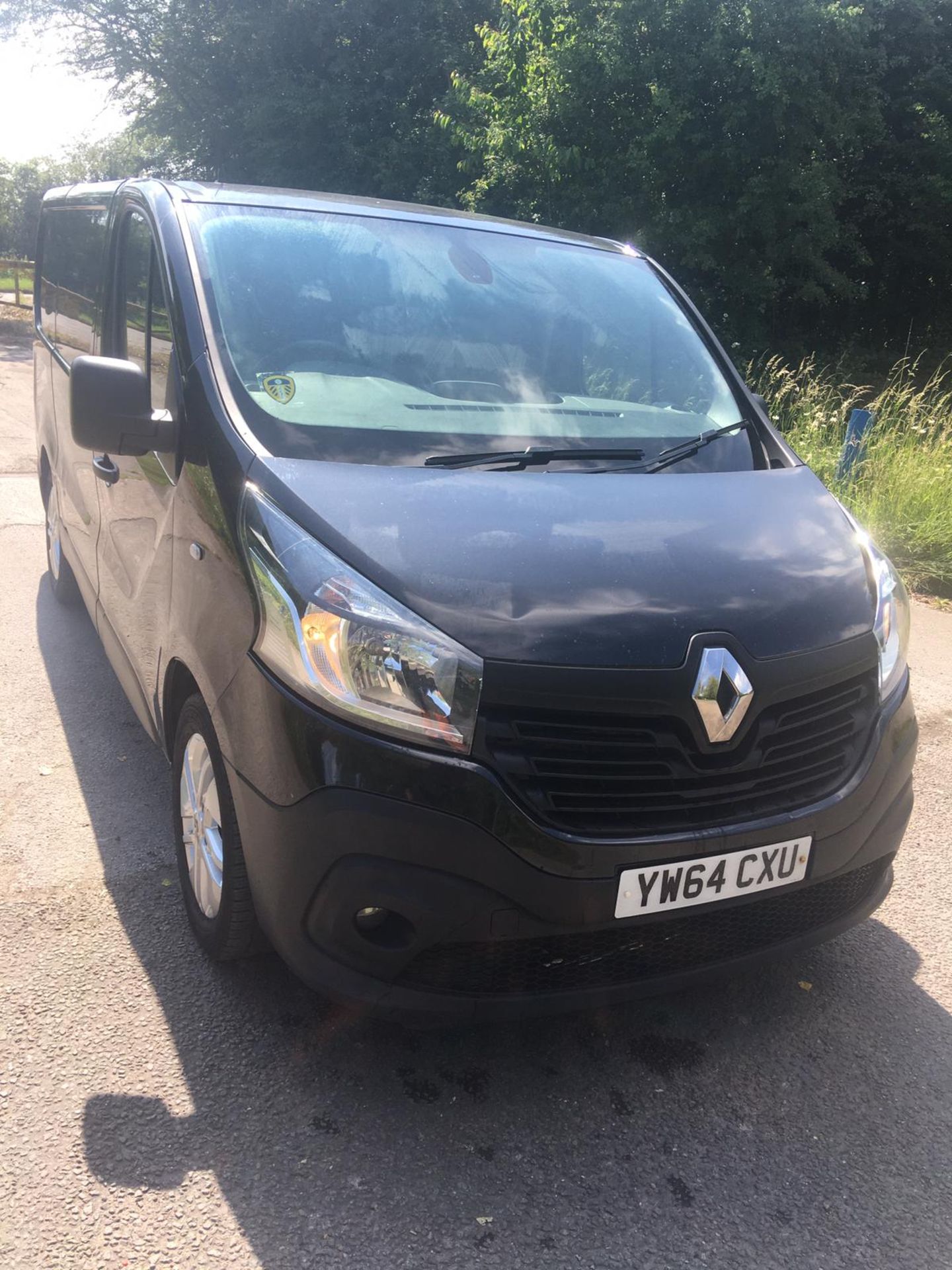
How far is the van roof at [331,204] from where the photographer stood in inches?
126

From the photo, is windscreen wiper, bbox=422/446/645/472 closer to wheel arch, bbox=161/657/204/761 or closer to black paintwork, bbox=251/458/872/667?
black paintwork, bbox=251/458/872/667

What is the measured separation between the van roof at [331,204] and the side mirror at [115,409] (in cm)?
82

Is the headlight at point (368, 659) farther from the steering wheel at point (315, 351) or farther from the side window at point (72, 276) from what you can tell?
the side window at point (72, 276)

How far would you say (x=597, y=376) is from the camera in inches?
128

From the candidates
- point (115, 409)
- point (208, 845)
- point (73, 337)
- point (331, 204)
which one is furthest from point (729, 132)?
point (208, 845)

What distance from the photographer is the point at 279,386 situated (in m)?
2.65

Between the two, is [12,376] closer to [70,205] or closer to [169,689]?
[70,205]

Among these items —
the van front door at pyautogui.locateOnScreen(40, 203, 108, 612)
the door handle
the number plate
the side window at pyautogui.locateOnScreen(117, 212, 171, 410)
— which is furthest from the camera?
the van front door at pyautogui.locateOnScreen(40, 203, 108, 612)

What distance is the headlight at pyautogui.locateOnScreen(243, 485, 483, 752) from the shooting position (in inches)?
77.0

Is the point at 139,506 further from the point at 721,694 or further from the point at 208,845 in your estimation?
the point at 721,694

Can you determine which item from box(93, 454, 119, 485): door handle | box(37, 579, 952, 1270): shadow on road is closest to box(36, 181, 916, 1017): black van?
box(93, 454, 119, 485): door handle

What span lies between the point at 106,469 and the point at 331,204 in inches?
44.2

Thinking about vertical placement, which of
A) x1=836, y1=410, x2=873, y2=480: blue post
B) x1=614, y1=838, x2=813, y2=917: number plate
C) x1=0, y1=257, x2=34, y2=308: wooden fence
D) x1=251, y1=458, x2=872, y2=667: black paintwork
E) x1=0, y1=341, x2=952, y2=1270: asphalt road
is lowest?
x1=0, y1=257, x2=34, y2=308: wooden fence

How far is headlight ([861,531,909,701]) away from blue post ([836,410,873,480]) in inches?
192
